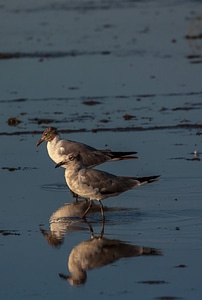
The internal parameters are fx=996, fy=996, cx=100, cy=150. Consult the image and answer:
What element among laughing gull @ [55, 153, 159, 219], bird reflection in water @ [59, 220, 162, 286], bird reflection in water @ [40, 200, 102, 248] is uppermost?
A: laughing gull @ [55, 153, 159, 219]

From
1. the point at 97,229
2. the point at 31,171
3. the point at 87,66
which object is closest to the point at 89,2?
the point at 87,66

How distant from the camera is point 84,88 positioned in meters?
19.5

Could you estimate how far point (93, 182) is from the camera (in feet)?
36.4

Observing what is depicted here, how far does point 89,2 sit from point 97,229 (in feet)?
86.3

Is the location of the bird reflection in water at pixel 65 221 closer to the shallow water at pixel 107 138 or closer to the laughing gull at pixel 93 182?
the shallow water at pixel 107 138

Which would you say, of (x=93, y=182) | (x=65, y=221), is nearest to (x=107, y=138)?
(x=93, y=182)

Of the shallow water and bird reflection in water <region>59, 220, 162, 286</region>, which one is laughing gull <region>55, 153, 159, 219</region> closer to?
the shallow water

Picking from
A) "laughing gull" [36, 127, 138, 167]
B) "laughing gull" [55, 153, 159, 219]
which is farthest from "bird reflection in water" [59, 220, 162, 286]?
"laughing gull" [36, 127, 138, 167]

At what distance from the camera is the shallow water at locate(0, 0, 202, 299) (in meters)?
9.03

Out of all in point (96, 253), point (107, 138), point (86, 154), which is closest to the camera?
point (96, 253)

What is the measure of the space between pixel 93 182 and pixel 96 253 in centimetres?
151

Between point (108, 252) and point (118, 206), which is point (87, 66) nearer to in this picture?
point (118, 206)

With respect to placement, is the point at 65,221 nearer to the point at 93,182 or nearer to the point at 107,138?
the point at 93,182

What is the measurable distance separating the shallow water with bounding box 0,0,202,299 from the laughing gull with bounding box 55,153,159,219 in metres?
0.29
